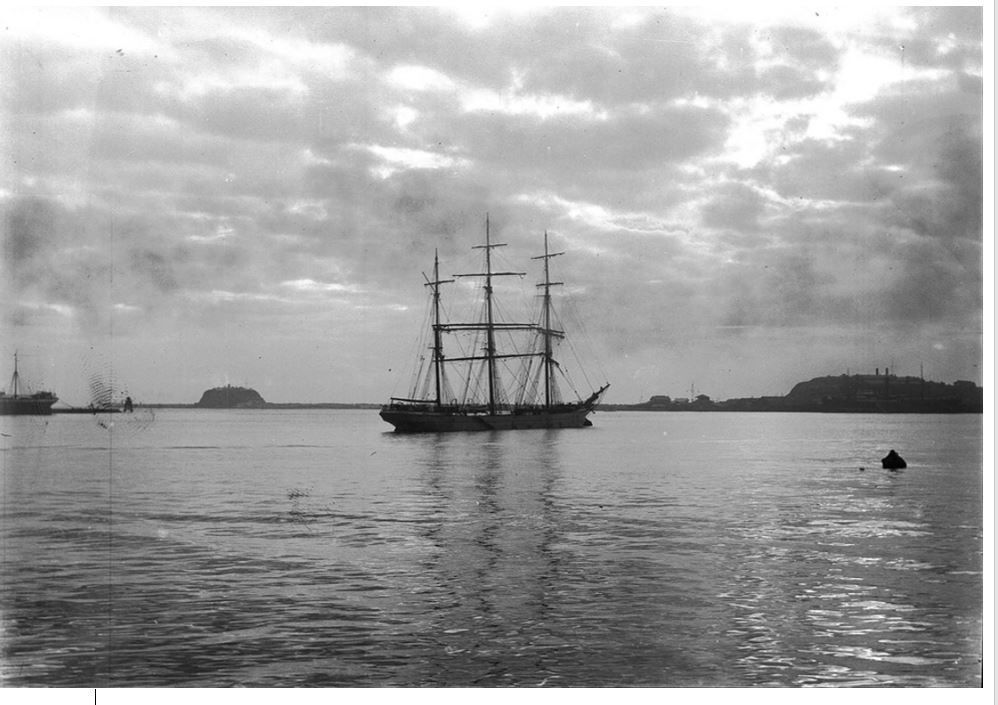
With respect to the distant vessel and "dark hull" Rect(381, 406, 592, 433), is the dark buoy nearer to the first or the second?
the distant vessel

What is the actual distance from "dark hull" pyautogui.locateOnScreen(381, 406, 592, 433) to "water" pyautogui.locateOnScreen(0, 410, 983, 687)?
5751 centimetres

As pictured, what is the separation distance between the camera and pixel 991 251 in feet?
36.3

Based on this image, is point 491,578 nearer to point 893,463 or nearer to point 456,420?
point 893,463

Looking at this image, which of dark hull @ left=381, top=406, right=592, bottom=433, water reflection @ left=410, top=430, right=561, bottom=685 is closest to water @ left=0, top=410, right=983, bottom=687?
water reflection @ left=410, top=430, right=561, bottom=685

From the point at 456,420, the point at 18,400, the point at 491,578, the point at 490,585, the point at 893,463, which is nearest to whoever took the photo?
the point at 490,585

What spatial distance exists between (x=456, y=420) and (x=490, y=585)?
8146cm

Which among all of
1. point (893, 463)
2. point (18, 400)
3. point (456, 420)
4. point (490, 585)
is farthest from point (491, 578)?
point (456, 420)

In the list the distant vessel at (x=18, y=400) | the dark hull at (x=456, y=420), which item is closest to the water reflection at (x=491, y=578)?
the distant vessel at (x=18, y=400)

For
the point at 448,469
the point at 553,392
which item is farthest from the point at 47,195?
the point at 553,392

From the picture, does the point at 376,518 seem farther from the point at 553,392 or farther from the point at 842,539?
the point at 553,392

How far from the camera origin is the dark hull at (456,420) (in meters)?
96.7

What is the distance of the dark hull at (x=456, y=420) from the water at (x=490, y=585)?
5751cm

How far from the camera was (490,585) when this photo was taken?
16.8 metres

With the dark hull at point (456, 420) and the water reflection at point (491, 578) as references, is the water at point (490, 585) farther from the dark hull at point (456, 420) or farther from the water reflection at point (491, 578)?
the dark hull at point (456, 420)
